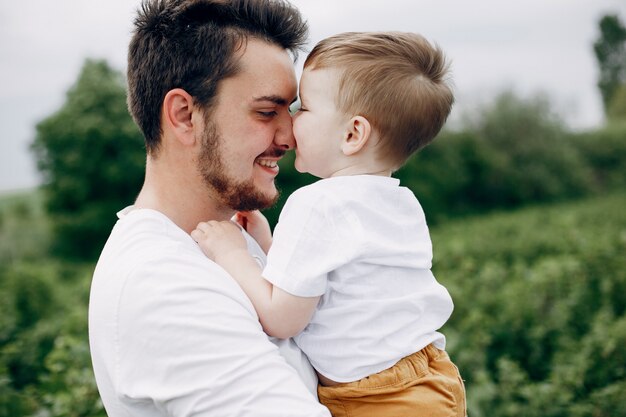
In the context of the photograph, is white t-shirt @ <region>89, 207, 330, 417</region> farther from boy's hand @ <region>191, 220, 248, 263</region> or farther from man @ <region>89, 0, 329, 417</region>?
boy's hand @ <region>191, 220, 248, 263</region>

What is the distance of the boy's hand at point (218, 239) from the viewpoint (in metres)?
2.07

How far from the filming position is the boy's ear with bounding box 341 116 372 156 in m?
2.11

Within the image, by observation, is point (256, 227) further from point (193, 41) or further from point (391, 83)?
point (391, 83)

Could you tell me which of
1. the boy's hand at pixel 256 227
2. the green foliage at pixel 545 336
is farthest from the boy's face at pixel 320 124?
the green foliage at pixel 545 336

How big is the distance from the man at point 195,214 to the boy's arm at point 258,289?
0.05m

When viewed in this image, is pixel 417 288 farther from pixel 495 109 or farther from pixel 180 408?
pixel 495 109

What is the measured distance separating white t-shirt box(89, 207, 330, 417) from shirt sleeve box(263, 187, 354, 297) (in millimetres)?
139

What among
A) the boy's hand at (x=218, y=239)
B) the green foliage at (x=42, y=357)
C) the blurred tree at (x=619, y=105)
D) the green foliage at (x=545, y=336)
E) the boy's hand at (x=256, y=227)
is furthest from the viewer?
the blurred tree at (x=619, y=105)

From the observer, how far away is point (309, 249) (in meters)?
1.89

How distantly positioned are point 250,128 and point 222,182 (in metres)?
0.22

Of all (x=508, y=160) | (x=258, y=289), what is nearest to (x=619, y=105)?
(x=508, y=160)

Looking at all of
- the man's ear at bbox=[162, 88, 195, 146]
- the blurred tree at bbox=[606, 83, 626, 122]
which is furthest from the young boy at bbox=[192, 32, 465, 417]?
the blurred tree at bbox=[606, 83, 626, 122]

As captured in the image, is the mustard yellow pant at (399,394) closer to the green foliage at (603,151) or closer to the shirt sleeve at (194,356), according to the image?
the shirt sleeve at (194,356)

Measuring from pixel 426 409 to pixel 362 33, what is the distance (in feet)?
4.00
